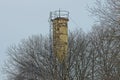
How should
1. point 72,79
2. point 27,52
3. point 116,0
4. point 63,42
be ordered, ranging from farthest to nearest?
point 27,52, point 72,79, point 63,42, point 116,0

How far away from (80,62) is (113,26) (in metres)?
37.5

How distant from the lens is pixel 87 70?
197 feet

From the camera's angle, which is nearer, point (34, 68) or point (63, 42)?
point (63, 42)

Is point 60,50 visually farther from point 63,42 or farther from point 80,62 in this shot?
point 80,62

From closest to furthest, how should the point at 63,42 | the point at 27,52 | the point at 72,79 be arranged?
the point at 63,42
the point at 72,79
the point at 27,52

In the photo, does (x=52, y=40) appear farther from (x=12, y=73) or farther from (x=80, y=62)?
(x=12, y=73)

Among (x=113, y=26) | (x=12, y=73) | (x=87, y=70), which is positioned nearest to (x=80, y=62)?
(x=87, y=70)

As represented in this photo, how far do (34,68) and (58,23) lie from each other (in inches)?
371

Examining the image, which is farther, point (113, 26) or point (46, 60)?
point (46, 60)

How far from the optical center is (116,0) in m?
23.5

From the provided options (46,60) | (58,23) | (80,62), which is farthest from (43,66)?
(58,23)

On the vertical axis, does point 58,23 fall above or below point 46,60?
above

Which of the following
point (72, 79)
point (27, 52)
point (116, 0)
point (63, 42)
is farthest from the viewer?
point (27, 52)

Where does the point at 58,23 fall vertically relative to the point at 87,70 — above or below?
above
